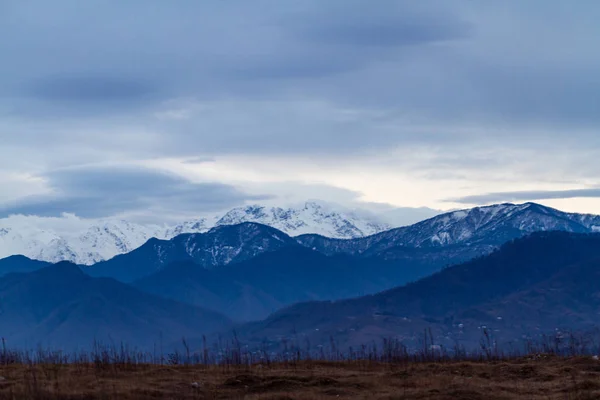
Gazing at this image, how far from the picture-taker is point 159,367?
163 ft

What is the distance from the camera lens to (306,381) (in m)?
44.6

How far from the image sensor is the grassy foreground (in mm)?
40375

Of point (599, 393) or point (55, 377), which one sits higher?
Result: point (55, 377)

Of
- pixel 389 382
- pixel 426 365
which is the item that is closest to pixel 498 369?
pixel 426 365

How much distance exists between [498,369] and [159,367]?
58.4 ft

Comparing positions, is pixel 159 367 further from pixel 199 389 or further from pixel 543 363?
pixel 543 363

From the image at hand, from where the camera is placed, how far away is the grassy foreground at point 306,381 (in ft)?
132

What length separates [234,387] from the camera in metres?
43.2

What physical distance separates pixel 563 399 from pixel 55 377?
2212cm

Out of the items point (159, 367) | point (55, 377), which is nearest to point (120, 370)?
point (159, 367)

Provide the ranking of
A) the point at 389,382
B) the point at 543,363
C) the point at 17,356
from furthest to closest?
the point at 17,356 → the point at 543,363 → the point at 389,382

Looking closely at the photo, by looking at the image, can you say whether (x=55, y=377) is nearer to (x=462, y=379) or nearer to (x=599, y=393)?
(x=462, y=379)

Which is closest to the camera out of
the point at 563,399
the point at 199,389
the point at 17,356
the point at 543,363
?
the point at 563,399

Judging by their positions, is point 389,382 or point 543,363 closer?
point 389,382
